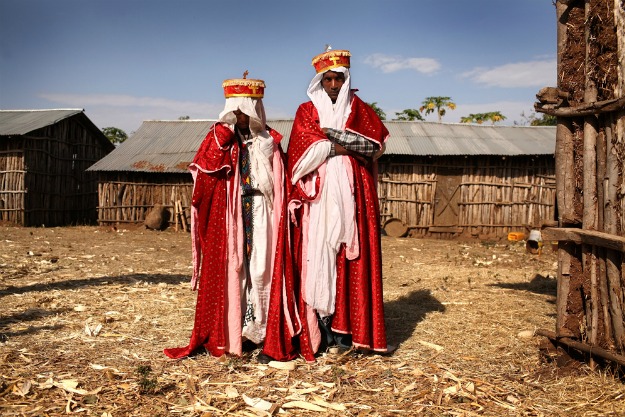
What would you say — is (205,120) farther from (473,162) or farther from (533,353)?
(533,353)

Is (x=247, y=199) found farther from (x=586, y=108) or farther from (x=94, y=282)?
(x=94, y=282)

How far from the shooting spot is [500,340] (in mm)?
4875

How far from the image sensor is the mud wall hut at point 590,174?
360 centimetres

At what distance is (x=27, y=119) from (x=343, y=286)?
18.8 meters

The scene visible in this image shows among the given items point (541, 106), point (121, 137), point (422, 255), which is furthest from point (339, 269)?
point (121, 137)

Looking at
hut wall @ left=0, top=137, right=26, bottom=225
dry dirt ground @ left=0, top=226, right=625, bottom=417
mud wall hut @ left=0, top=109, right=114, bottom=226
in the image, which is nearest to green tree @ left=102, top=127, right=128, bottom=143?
mud wall hut @ left=0, top=109, right=114, bottom=226

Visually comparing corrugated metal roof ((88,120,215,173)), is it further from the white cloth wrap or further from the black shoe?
the white cloth wrap

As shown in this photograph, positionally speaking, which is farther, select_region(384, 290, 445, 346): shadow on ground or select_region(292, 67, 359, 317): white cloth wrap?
select_region(384, 290, 445, 346): shadow on ground

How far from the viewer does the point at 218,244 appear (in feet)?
14.6

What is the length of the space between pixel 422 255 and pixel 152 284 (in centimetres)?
678

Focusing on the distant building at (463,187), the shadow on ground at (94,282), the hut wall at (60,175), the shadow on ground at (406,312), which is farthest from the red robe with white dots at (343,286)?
the hut wall at (60,175)

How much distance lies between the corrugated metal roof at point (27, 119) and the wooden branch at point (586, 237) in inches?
677

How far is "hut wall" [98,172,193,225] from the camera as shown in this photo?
17.5 m

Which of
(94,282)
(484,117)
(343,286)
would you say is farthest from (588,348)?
(484,117)
